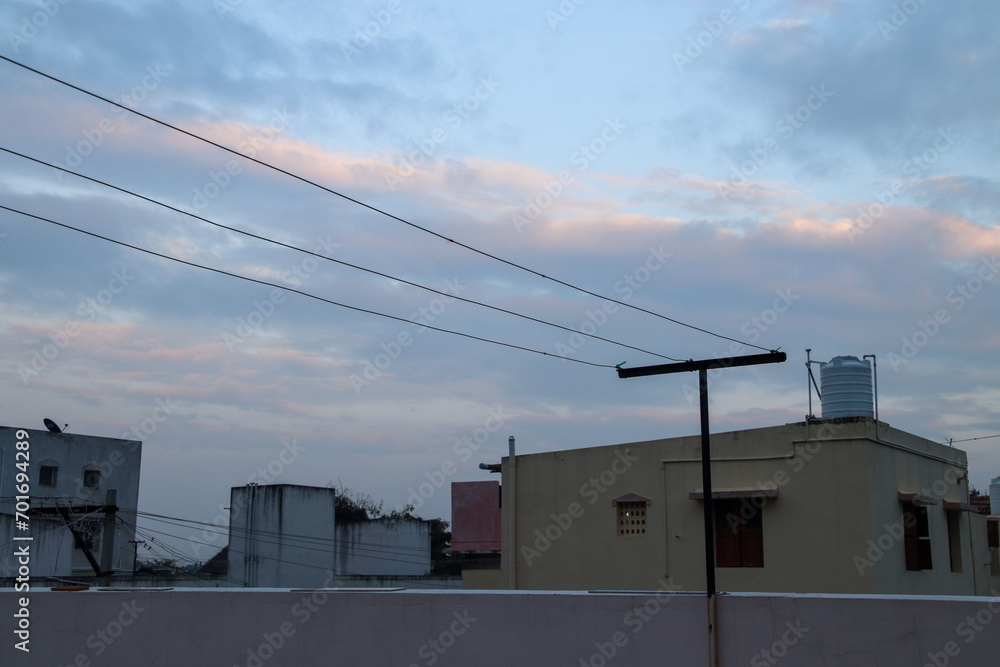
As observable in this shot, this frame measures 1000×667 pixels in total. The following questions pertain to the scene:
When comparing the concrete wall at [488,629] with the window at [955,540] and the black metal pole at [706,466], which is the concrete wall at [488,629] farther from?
the window at [955,540]

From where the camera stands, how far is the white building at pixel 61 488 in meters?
30.9

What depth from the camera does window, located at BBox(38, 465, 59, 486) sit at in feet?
115

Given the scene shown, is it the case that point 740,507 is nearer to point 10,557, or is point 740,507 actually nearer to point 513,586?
point 513,586

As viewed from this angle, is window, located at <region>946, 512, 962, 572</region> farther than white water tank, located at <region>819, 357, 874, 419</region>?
Yes

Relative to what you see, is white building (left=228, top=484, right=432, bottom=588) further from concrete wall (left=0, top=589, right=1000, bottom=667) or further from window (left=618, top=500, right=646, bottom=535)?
concrete wall (left=0, top=589, right=1000, bottom=667)

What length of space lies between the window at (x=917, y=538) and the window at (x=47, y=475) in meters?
31.1

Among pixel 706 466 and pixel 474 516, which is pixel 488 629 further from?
pixel 474 516

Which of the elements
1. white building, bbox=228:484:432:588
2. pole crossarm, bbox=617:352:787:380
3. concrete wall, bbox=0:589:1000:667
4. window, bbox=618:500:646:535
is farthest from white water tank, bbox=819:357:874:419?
white building, bbox=228:484:432:588

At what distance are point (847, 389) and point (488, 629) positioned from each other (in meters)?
12.4

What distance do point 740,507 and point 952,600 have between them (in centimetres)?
1142

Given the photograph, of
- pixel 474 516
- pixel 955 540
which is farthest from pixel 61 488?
pixel 955 540

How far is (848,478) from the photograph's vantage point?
1761 cm

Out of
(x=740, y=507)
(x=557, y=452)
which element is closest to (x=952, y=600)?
(x=740, y=507)

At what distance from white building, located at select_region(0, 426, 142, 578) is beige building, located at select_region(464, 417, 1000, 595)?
1550 centimetres
